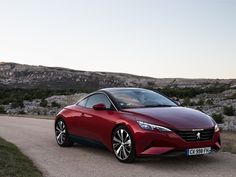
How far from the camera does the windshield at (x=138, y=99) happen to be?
10867 millimetres

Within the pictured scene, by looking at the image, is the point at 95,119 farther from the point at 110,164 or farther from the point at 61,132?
the point at 61,132

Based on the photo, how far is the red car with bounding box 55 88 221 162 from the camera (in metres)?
9.46

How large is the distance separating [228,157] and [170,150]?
6.50 ft

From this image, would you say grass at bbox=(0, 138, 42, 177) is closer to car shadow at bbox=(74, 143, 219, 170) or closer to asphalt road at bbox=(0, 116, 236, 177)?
asphalt road at bbox=(0, 116, 236, 177)

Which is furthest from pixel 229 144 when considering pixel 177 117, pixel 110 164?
pixel 110 164

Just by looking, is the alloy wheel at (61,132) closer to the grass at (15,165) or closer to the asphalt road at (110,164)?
the asphalt road at (110,164)

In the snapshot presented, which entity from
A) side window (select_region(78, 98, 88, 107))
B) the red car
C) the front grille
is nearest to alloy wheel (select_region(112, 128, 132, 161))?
the red car

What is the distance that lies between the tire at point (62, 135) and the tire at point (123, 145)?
2.56 m

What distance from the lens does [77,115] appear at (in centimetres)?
1214

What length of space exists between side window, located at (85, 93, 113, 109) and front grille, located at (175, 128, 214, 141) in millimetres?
2011

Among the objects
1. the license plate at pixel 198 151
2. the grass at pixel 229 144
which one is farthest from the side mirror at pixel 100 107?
the grass at pixel 229 144

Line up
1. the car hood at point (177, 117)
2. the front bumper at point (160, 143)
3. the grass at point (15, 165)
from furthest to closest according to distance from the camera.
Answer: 1. the car hood at point (177, 117)
2. the front bumper at point (160, 143)
3. the grass at point (15, 165)

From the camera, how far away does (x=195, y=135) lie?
955cm

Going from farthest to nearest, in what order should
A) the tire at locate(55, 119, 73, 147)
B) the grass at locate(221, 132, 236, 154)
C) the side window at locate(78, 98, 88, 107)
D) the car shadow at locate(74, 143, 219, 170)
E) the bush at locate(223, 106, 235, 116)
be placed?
the bush at locate(223, 106, 235, 116)
the tire at locate(55, 119, 73, 147)
the side window at locate(78, 98, 88, 107)
the grass at locate(221, 132, 236, 154)
the car shadow at locate(74, 143, 219, 170)
